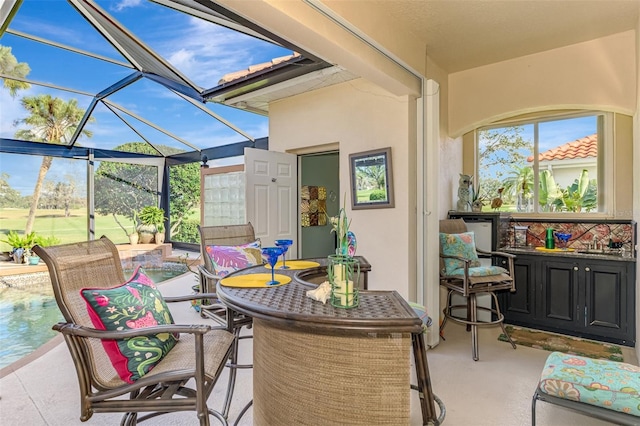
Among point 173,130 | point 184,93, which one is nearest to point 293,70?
point 184,93

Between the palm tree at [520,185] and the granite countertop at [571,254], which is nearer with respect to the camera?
the granite countertop at [571,254]

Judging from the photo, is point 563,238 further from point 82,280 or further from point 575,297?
point 82,280

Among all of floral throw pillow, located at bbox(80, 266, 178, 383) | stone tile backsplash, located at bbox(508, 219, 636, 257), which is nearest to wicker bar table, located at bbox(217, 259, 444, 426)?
floral throw pillow, located at bbox(80, 266, 178, 383)

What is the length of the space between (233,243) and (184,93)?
9.60ft

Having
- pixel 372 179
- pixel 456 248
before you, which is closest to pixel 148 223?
pixel 372 179

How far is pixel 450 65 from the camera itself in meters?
4.01

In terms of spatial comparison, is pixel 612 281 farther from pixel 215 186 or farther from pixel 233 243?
pixel 215 186

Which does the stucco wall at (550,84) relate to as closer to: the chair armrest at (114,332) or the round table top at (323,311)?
the round table top at (323,311)

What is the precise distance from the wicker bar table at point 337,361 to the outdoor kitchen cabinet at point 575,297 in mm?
2843

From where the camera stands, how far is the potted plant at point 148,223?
8305 millimetres

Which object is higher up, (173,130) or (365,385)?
(173,130)

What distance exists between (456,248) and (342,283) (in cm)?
242

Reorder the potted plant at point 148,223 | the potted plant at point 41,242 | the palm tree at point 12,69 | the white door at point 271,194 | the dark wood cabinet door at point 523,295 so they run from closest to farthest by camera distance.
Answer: the dark wood cabinet door at point 523,295 → the white door at point 271,194 → the palm tree at point 12,69 → the potted plant at point 41,242 → the potted plant at point 148,223

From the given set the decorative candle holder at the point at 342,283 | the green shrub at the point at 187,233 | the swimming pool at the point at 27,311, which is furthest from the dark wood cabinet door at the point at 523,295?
the green shrub at the point at 187,233
